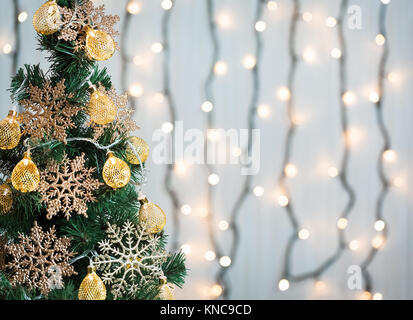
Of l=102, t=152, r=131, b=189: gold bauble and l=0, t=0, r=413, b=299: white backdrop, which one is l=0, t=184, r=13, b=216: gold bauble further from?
l=0, t=0, r=413, b=299: white backdrop

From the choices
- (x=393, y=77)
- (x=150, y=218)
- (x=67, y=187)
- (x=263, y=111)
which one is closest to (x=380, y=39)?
(x=393, y=77)

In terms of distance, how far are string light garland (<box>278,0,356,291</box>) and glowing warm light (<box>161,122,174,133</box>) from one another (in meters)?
0.42

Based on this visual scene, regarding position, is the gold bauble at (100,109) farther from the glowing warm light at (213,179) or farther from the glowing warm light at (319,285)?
the glowing warm light at (319,285)

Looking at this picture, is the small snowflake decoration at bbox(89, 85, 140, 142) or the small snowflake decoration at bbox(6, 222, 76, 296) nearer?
the small snowflake decoration at bbox(6, 222, 76, 296)

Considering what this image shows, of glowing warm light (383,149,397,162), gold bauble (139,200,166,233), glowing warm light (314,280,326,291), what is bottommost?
glowing warm light (314,280,326,291)

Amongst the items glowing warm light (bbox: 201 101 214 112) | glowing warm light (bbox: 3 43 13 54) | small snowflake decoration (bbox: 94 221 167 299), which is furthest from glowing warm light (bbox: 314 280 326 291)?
glowing warm light (bbox: 3 43 13 54)

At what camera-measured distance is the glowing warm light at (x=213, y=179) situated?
5.09 feet

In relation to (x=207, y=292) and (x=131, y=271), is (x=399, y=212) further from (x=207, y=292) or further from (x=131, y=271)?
(x=131, y=271)

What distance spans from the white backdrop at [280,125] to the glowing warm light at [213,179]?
0.06 feet

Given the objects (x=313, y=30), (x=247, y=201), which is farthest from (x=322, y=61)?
(x=247, y=201)

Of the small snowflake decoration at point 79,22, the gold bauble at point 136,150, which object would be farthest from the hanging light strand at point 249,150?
the small snowflake decoration at point 79,22

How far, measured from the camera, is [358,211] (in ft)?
5.26

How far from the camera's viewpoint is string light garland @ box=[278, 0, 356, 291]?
5.17ft

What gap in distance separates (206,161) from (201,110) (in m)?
0.18
